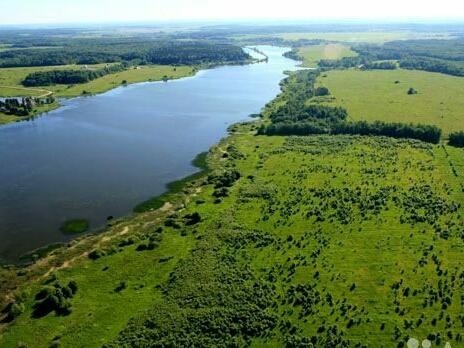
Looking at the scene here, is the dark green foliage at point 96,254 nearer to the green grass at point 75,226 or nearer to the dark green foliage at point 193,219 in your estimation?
the green grass at point 75,226

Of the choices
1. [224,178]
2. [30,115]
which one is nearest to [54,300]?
[224,178]

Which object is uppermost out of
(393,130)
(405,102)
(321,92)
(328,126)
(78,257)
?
(321,92)

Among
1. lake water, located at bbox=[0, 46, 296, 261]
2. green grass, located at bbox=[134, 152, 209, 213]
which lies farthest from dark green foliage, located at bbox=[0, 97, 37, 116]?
green grass, located at bbox=[134, 152, 209, 213]

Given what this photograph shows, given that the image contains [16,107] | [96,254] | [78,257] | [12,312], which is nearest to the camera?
[12,312]

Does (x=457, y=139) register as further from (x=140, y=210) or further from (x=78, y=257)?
(x=78, y=257)

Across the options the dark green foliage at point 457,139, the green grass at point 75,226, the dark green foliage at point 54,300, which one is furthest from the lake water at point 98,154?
the dark green foliage at point 457,139

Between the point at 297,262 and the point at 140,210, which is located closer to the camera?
the point at 297,262

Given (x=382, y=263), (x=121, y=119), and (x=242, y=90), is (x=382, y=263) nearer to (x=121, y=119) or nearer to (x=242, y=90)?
(x=121, y=119)
